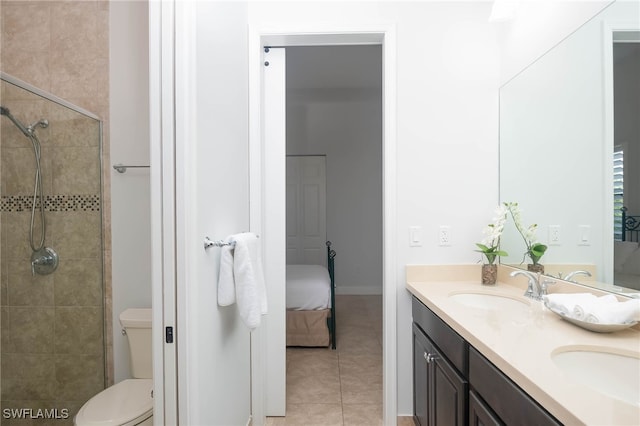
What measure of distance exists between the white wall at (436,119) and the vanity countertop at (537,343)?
39 cm

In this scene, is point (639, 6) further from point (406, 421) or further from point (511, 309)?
point (406, 421)

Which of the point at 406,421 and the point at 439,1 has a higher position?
the point at 439,1

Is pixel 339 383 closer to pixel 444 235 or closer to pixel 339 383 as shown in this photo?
pixel 339 383

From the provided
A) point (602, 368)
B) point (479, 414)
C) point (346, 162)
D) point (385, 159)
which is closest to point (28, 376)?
point (479, 414)

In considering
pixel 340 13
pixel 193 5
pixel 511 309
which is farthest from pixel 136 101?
pixel 511 309

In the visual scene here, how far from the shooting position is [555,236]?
157 cm

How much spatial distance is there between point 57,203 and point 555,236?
268cm

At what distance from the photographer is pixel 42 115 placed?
173 cm

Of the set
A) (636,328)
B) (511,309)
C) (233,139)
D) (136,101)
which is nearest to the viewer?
(636,328)

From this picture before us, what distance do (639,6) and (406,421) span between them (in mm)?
2228

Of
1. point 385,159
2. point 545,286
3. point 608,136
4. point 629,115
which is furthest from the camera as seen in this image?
point 385,159

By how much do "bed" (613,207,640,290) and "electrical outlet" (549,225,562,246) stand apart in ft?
1.08

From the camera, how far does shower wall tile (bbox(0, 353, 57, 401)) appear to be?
1688 millimetres

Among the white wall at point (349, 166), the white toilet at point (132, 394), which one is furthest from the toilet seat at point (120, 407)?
the white wall at point (349, 166)
